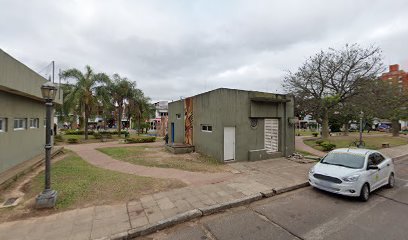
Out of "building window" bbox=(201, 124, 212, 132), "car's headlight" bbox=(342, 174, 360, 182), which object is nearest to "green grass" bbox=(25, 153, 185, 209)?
"car's headlight" bbox=(342, 174, 360, 182)

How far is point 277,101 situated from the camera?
42.9 feet

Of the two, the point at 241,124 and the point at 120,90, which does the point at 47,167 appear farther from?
the point at 120,90

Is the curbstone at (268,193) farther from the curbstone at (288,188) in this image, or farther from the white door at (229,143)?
the white door at (229,143)

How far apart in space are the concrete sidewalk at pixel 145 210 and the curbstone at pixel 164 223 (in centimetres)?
2

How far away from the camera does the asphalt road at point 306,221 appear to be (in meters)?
4.41

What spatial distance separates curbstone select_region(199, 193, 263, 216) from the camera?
17.9 feet

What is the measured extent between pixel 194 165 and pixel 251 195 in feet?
14.9

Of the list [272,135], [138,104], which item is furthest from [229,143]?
[138,104]

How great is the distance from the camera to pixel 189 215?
16.9 ft

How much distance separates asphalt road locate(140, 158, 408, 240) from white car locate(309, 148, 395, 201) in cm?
39

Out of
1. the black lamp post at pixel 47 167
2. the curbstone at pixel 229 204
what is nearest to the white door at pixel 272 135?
the curbstone at pixel 229 204

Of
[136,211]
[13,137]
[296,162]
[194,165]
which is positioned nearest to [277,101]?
[296,162]

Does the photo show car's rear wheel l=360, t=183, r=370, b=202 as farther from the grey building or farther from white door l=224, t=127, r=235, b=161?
the grey building

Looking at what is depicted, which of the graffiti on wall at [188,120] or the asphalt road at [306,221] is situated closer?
the asphalt road at [306,221]
